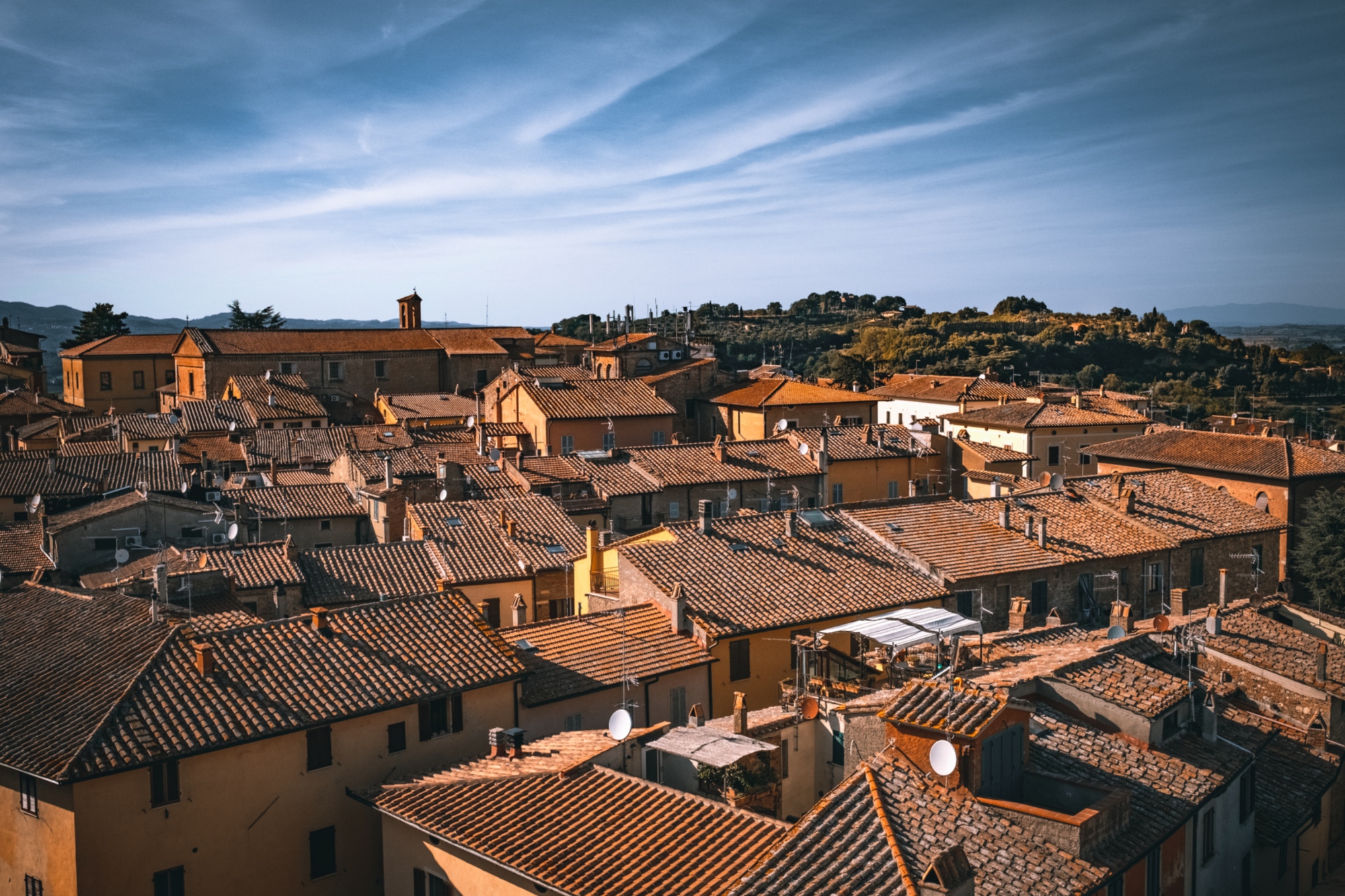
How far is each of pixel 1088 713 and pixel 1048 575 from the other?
11519mm

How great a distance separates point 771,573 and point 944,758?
1173cm

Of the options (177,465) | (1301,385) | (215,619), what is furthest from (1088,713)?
(1301,385)

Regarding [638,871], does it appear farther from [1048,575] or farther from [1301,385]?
[1301,385]

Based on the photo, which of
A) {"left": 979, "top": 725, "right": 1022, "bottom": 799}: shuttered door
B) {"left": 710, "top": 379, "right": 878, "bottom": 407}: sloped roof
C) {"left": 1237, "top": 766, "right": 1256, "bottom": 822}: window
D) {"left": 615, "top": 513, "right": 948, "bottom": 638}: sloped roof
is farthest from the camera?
{"left": 710, "top": 379, "right": 878, "bottom": 407}: sloped roof

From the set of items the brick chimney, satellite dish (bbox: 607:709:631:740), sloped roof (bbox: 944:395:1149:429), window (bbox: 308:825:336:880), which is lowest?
window (bbox: 308:825:336:880)

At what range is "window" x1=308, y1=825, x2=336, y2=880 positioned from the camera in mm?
15406

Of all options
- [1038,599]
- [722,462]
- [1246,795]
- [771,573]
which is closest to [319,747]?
[771,573]

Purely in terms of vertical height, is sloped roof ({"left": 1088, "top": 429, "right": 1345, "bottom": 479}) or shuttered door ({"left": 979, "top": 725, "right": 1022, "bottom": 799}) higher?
sloped roof ({"left": 1088, "top": 429, "right": 1345, "bottom": 479})

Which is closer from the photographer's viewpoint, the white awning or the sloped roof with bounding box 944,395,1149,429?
the white awning

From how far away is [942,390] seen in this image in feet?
200

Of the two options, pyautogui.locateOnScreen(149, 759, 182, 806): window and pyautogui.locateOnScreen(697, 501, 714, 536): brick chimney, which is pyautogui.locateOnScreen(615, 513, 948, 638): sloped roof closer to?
pyautogui.locateOnScreen(697, 501, 714, 536): brick chimney

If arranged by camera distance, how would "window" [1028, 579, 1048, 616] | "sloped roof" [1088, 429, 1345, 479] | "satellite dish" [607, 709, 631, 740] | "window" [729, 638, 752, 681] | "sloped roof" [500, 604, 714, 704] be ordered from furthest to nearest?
1. "sloped roof" [1088, 429, 1345, 479]
2. "window" [1028, 579, 1048, 616]
3. "window" [729, 638, 752, 681]
4. "sloped roof" [500, 604, 714, 704]
5. "satellite dish" [607, 709, 631, 740]

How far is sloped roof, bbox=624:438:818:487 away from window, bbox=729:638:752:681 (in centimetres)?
1412

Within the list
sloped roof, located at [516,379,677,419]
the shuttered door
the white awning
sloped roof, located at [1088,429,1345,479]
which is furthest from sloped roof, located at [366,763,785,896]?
sloped roof, located at [516,379,677,419]
